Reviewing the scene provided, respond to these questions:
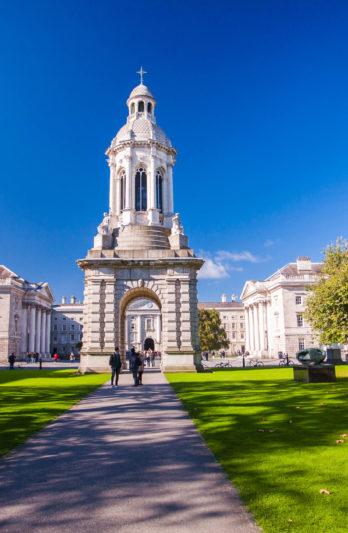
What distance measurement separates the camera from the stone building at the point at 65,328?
416ft

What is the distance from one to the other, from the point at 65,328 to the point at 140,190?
295 ft

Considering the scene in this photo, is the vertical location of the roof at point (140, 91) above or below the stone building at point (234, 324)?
above

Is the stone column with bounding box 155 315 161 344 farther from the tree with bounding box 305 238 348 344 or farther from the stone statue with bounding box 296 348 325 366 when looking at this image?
the stone statue with bounding box 296 348 325 366

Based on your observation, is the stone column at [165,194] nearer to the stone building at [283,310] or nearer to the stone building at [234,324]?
the stone building at [283,310]

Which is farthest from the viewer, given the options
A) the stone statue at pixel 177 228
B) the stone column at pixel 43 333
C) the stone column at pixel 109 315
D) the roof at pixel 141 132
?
the stone column at pixel 43 333

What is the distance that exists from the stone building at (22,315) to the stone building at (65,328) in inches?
698

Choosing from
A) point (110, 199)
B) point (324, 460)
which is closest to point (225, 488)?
point (324, 460)

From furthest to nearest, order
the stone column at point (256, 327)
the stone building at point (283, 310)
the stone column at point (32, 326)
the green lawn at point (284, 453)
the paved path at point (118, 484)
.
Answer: the stone column at point (32, 326)
the stone column at point (256, 327)
the stone building at point (283, 310)
the green lawn at point (284, 453)
the paved path at point (118, 484)

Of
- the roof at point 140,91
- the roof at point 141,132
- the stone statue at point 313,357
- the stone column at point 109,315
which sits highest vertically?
the roof at point 140,91

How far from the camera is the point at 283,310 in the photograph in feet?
257

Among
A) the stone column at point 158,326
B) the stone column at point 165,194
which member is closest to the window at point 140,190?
the stone column at point 165,194

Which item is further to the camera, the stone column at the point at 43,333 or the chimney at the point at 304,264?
the stone column at the point at 43,333

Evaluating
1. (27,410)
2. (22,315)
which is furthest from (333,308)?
(22,315)

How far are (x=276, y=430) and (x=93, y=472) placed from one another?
4706mm
